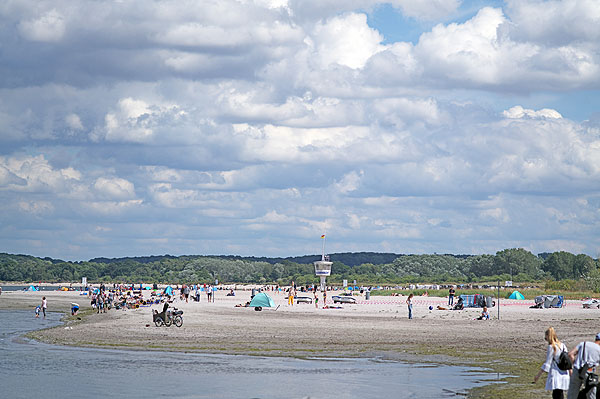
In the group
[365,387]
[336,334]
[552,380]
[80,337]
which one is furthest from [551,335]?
[80,337]

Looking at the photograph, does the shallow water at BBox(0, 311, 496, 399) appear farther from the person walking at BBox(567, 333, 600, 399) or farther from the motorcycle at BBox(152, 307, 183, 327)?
the motorcycle at BBox(152, 307, 183, 327)

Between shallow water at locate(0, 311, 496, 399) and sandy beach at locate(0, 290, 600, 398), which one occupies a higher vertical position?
sandy beach at locate(0, 290, 600, 398)

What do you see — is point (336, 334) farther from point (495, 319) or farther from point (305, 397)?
point (305, 397)

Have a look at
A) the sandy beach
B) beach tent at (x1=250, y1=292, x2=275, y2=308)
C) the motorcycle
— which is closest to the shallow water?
the sandy beach

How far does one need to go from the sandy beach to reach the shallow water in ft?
7.33

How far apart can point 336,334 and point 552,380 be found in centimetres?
2609

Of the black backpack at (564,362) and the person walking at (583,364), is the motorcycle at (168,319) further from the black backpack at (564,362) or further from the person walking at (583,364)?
the person walking at (583,364)

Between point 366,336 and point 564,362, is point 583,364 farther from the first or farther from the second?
point 366,336

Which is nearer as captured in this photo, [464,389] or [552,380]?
[552,380]

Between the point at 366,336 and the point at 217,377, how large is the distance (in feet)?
51.6

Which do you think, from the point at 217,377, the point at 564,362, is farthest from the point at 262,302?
the point at 564,362

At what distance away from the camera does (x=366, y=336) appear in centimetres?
4081

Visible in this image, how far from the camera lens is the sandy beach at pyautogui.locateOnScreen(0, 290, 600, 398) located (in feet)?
107

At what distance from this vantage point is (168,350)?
35.0m
